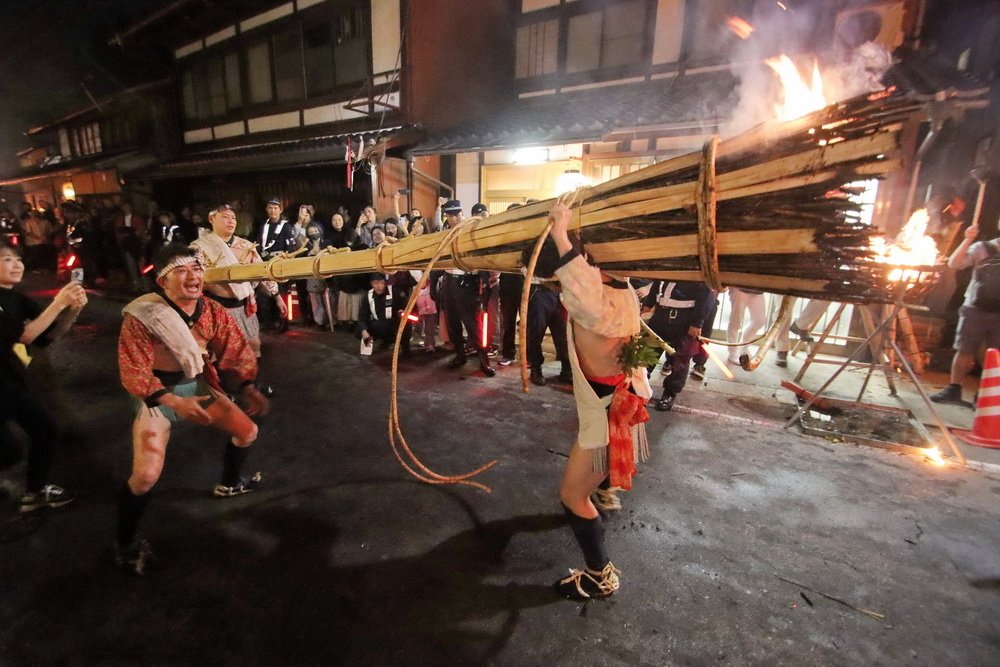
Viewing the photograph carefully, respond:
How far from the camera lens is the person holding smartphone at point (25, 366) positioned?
320 cm

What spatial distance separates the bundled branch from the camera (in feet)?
4.67

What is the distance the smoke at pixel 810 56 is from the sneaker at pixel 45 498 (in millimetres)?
9145

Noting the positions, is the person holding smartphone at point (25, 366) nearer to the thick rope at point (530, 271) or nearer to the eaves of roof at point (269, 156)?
the thick rope at point (530, 271)

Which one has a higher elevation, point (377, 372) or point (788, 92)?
point (788, 92)

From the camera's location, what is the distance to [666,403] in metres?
5.41

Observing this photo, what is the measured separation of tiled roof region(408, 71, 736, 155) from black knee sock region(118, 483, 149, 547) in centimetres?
799

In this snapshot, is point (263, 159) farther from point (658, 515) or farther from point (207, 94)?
point (658, 515)

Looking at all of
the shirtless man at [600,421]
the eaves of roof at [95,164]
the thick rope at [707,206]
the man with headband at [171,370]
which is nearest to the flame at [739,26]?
the shirtless man at [600,421]

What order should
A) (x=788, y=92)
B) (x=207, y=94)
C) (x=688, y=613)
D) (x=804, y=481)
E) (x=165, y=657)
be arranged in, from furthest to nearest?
1. (x=207, y=94)
2. (x=804, y=481)
3. (x=788, y=92)
4. (x=688, y=613)
5. (x=165, y=657)

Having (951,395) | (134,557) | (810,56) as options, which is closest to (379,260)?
(134,557)

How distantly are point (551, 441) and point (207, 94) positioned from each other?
1771 cm

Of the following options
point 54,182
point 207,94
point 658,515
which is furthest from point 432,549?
point 54,182

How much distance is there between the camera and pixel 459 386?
244 inches

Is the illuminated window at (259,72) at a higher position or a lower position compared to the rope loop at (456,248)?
higher
